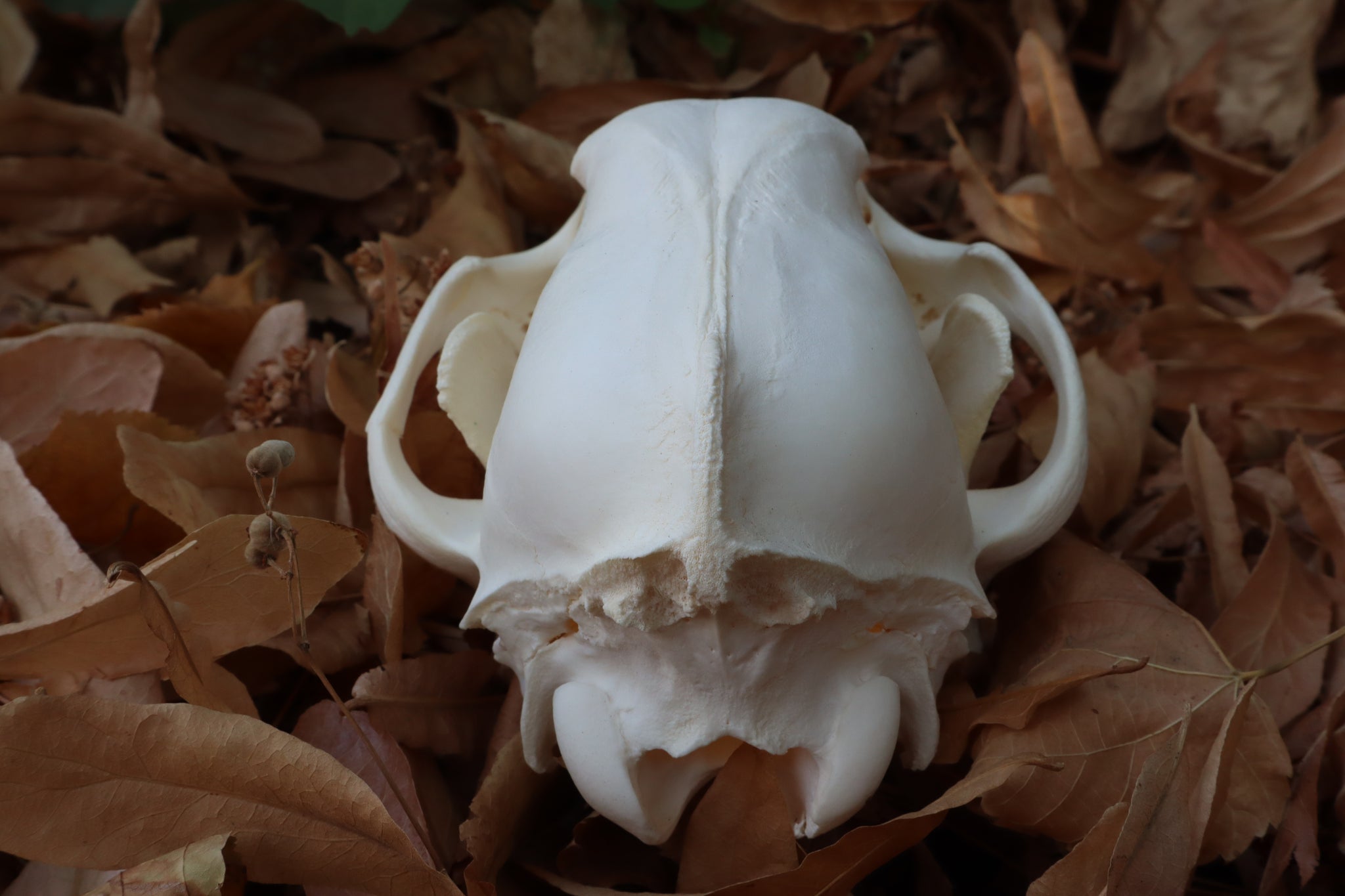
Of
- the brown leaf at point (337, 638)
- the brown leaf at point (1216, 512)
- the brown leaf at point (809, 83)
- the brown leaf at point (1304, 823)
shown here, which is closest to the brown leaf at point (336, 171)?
the brown leaf at point (809, 83)

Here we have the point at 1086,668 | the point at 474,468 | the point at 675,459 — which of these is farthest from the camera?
the point at 474,468

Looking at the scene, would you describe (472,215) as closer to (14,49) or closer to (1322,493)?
(14,49)

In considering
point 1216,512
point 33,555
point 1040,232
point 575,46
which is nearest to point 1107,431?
point 1216,512

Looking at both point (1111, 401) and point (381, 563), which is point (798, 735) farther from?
point (1111, 401)

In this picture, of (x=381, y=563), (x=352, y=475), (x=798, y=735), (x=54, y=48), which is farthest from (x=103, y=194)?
(x=798, y=735)

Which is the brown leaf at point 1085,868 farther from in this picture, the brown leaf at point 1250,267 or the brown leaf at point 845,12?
the brown leaf at point 845,12
